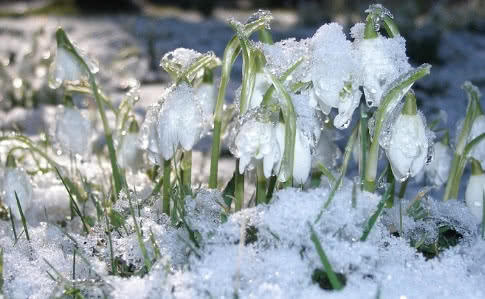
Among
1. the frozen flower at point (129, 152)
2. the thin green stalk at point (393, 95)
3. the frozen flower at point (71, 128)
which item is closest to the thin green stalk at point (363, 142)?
the thin green stalk at point (393, 95)

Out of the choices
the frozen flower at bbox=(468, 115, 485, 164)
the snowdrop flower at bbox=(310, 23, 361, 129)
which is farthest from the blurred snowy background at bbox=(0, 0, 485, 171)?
the snowdrop flower at bbox=(310, 23, 361, 129)

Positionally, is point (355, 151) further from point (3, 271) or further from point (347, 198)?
point (3, 271)

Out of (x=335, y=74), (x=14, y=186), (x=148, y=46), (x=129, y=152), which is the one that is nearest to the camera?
(x=335, y=74)

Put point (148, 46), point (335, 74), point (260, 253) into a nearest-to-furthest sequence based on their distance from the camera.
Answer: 1. point (260, 253)
2. point (335, 74)
3. point (148, 46)

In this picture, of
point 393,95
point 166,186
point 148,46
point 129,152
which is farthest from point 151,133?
point 148,46

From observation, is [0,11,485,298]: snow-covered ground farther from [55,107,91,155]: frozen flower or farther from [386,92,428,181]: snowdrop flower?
[55,107,91,155]: frozen flower

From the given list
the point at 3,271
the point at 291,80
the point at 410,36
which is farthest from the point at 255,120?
the point at 410,36

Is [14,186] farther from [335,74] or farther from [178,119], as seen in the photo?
[335,74]
